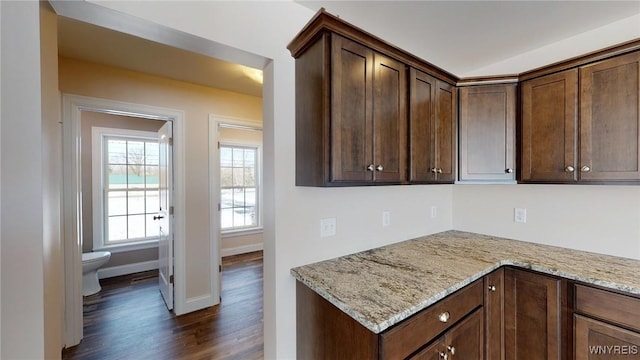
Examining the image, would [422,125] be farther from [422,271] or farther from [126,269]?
[126,269]

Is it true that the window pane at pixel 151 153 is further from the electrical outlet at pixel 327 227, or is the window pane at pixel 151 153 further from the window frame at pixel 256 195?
the electrical outlet at pixel 327 227

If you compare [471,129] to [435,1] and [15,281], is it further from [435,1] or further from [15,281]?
[15,281]

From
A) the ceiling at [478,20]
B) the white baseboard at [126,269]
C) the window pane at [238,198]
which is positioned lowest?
the white baseboard at [126,269]

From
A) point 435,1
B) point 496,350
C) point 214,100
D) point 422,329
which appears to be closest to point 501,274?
point 496,350

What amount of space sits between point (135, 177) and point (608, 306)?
5.19 metres

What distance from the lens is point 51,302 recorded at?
3.43 ft

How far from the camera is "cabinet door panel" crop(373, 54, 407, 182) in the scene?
1.46 metres

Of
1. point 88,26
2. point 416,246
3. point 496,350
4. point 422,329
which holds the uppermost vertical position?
point 88,26

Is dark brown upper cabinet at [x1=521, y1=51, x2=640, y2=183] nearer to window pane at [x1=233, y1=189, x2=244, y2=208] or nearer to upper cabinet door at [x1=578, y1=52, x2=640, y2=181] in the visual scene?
upper cabinet door at [x1=578, y1=52, x2=640, y2=181]

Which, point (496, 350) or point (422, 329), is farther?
point (496, 350)

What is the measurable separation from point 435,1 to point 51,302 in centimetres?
251

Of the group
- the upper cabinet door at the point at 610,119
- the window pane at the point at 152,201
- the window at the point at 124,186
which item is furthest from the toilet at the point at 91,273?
the upper cabinet door at the point at 610,119

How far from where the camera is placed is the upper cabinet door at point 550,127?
1664 millimetres

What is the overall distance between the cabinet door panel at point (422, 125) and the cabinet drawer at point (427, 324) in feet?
2.38
